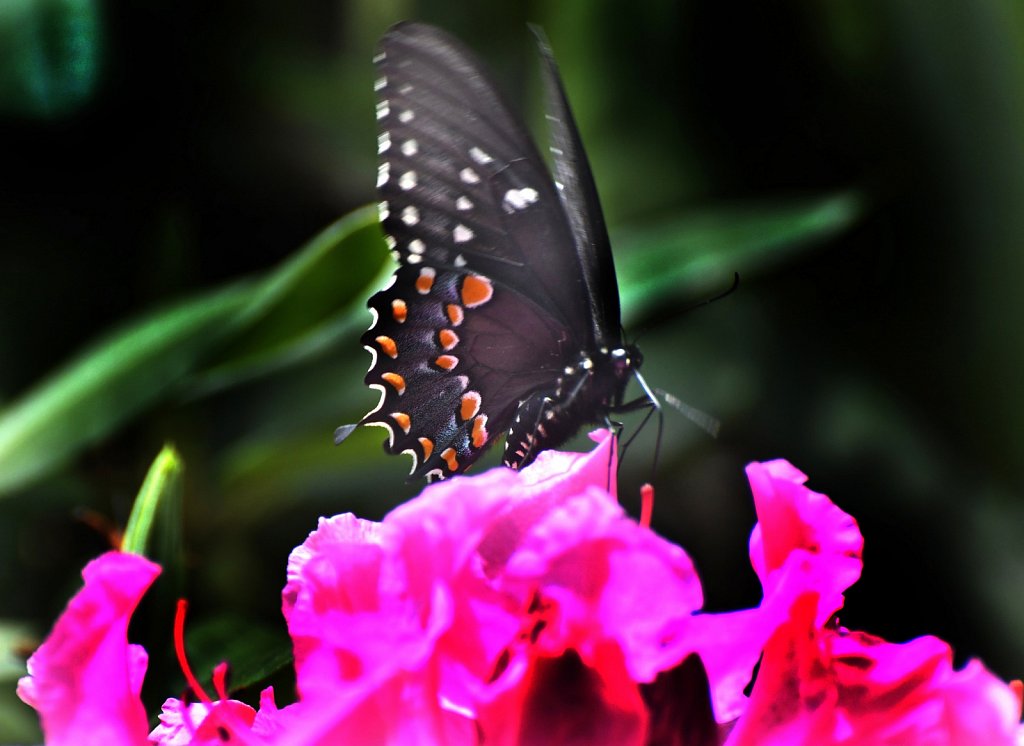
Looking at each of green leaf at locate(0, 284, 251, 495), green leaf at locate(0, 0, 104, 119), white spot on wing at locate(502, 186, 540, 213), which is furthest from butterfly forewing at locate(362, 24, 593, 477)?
green leaf at locate(0, 0, 104, 119)

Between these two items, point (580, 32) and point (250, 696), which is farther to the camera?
point (580, 32)

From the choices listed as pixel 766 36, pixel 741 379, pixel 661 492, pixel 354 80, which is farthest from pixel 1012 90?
pixel 354 80

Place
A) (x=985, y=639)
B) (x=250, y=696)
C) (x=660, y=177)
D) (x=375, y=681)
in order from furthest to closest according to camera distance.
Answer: (x=660, y=177)
(x=985, y=639)
(x=250, y=696)
(x=375, y=681)

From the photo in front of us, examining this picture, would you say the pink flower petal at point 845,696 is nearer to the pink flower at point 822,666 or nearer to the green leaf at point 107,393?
the pink flower at point 822,666

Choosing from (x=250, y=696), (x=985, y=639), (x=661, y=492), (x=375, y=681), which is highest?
(x=375, y=681)

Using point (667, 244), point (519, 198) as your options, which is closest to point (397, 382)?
point (519, 198)

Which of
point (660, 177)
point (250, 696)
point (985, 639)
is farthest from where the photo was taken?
point (660, 177)

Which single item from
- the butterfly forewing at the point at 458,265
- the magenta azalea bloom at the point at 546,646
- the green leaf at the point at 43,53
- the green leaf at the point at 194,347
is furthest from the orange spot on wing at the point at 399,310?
the green leaf at the point at 43,53

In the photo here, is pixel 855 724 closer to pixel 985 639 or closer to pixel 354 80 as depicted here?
pixel 985 639
